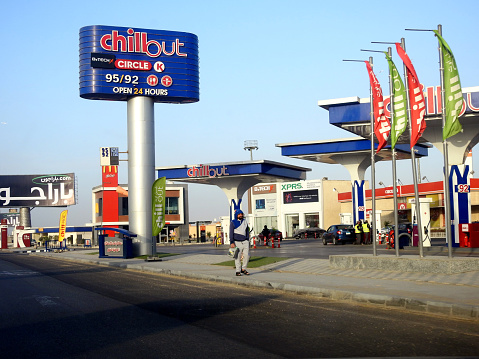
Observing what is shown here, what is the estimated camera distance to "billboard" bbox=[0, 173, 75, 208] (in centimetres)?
8462

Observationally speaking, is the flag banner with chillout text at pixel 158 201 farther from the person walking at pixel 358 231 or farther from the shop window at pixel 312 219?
the shop window at pixel 312 219

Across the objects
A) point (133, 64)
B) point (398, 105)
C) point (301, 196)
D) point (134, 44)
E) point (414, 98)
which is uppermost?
point (134, 44)

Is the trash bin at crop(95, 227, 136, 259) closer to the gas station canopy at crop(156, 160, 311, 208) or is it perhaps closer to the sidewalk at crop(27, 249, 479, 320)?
the sidewalk at crop(27, 249, 479, 320)

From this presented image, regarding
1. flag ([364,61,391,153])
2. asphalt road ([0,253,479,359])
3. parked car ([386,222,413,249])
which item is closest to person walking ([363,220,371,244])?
parked car ([386,222,413,249])

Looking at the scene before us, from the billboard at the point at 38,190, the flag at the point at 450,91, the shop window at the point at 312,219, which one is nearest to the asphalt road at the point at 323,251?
the flag at the point at 450,91

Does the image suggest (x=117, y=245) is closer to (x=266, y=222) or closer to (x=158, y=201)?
(x=158, y=201)

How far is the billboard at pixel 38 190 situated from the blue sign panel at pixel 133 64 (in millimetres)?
54495

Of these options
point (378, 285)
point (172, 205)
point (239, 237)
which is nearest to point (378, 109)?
point (239, 237)

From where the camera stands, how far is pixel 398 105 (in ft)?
57.0

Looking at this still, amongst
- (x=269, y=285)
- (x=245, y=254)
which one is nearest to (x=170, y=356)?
(x=269, y=285)

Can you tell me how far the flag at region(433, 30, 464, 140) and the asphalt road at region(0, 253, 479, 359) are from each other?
599 centimetres

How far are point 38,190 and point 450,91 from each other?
77.7 meters

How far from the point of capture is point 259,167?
168ft

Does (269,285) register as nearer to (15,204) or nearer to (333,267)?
(333,267)
